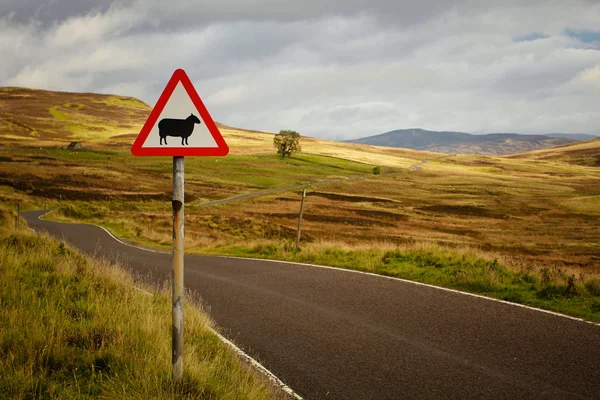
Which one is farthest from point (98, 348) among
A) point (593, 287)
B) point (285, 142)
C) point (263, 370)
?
point (285, 142)

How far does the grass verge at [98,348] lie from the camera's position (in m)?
4.14

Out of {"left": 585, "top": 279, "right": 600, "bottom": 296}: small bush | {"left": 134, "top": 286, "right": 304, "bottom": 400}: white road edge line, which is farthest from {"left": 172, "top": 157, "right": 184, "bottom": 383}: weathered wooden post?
{"left": 585, "top": 279, "right": 600, "bottom": 296}: small bush

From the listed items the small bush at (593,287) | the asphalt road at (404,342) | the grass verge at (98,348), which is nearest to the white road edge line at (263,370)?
the asphalt road at (404,342)

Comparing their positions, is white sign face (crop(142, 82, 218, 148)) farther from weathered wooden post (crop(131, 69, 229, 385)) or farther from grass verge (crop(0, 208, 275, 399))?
grass verge (crop(0, 208, 275, 399))

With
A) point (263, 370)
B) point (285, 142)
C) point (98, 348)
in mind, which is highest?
point (285, 142)

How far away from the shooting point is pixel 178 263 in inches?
161

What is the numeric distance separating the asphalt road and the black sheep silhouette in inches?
130

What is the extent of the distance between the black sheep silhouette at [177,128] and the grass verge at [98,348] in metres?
2.35

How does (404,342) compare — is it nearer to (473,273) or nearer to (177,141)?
(177,141)

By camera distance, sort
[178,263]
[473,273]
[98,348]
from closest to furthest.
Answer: [178,263] → [98,348] → [473,273]

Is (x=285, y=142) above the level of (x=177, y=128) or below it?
above

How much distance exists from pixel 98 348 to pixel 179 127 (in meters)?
2.86

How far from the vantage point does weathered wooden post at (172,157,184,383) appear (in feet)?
13.2

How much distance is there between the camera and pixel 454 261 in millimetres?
Result: 12688
